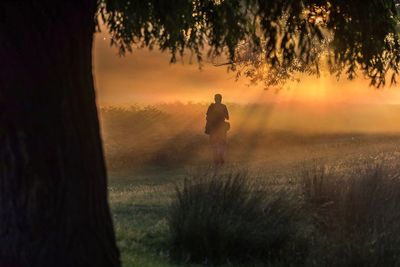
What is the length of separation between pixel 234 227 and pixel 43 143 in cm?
402

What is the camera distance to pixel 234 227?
923cm

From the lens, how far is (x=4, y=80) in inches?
227

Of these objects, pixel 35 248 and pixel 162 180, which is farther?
pixel 162 180

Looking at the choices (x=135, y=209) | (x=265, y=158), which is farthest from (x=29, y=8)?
(x=265, y=158)

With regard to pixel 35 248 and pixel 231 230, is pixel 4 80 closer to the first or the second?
pixel 35 248

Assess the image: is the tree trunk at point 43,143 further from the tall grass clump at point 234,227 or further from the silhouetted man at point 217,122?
the silhouetted man at point 217,122

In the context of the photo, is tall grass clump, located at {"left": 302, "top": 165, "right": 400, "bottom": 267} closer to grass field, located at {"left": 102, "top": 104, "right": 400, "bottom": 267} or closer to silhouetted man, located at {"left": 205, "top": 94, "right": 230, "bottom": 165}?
grass field, located at {"left": 102, "top": 104, "right": 400, "bottom": 267}

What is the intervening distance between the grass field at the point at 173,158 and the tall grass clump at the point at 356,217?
1173mm

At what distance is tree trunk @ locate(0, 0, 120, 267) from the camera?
5734 millimetres

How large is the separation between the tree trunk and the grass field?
8.02 feet

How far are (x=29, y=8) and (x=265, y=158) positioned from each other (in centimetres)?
2106

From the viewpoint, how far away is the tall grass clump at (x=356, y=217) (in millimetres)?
8438

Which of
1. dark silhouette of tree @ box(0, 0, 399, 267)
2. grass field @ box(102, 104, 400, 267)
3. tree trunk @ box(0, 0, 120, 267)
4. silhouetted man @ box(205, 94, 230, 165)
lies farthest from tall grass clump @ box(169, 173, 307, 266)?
silhouetted man @ box(205, 94, 230, 165)

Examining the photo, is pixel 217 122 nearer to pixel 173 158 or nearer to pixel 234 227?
pixel 173 158
